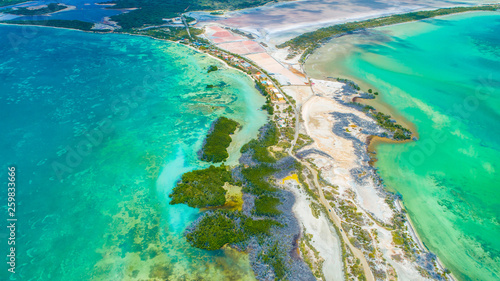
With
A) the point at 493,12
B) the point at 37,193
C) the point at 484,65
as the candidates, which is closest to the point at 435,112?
the point at 484,65

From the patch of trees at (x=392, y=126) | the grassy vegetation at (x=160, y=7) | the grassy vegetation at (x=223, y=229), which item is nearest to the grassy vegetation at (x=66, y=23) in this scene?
the grassy vegetation at (x=160, y=7)

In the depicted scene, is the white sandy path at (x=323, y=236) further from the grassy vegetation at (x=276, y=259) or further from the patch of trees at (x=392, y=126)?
the patch of trees at (x=392, y=126)

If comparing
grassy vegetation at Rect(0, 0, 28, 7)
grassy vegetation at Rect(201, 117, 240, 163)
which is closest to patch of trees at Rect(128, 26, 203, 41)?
grassy vegetation at Rect(201, 117, 240, 163)

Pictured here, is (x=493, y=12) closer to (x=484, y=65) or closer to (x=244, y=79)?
(x=484, y=65)

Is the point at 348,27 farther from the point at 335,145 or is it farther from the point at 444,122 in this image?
the point at 335,145

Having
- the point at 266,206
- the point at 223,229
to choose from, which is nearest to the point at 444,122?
the point at 266,206

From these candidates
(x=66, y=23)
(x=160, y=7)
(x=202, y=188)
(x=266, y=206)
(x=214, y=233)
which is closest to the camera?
(x=214, y=233)
